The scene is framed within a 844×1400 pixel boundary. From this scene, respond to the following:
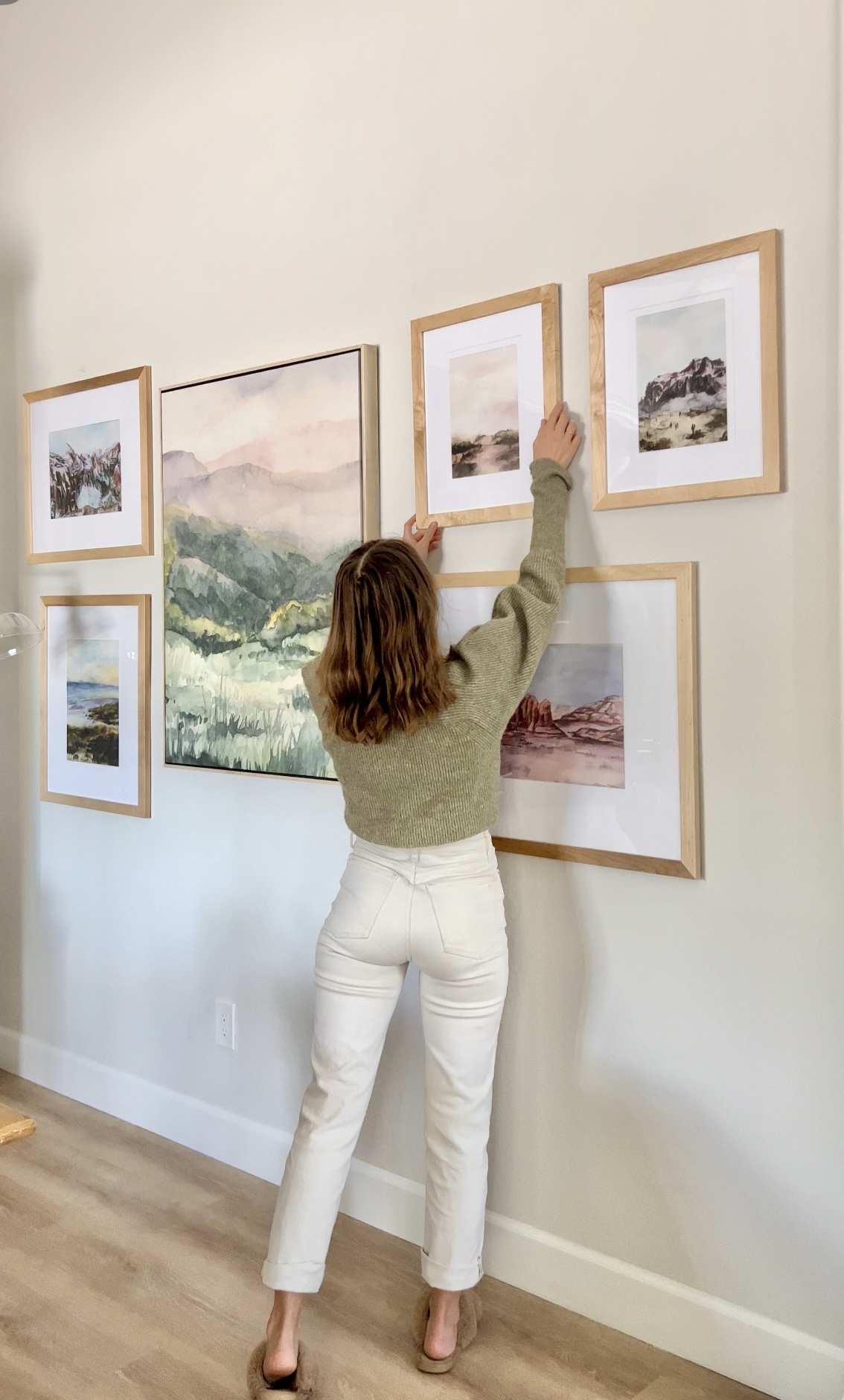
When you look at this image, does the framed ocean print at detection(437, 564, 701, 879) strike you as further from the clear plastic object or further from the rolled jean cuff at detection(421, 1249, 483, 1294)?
the clear plastic object

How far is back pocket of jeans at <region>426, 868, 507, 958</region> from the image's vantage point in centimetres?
200

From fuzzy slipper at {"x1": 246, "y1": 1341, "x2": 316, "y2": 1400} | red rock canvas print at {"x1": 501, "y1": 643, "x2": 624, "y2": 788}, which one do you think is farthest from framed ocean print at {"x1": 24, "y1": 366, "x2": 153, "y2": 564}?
fuzzy slipper at {"x1": 246, "y1": 1341, "x2": 316, "y2": 1400}

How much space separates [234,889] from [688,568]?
1.49m

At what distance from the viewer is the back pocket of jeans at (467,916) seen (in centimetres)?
200

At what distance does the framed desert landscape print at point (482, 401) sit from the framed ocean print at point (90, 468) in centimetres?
97

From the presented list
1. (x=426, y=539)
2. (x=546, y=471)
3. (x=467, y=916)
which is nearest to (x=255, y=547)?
(x=426, y=539)

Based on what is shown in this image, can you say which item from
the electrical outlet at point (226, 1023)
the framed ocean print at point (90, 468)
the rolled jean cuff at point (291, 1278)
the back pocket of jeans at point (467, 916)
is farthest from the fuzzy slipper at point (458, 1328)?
the framed ocean print at point (90, 468)

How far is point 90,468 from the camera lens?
3164 millimetres

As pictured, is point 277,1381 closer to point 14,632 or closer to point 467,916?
point 467,916

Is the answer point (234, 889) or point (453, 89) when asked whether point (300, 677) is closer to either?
point (234, 889)

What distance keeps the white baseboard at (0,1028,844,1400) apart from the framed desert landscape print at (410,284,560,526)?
1.49 meters

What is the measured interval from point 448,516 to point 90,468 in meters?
1.33

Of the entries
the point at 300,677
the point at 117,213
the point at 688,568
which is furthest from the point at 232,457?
the point at 688,568

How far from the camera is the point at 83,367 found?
10.5ft
